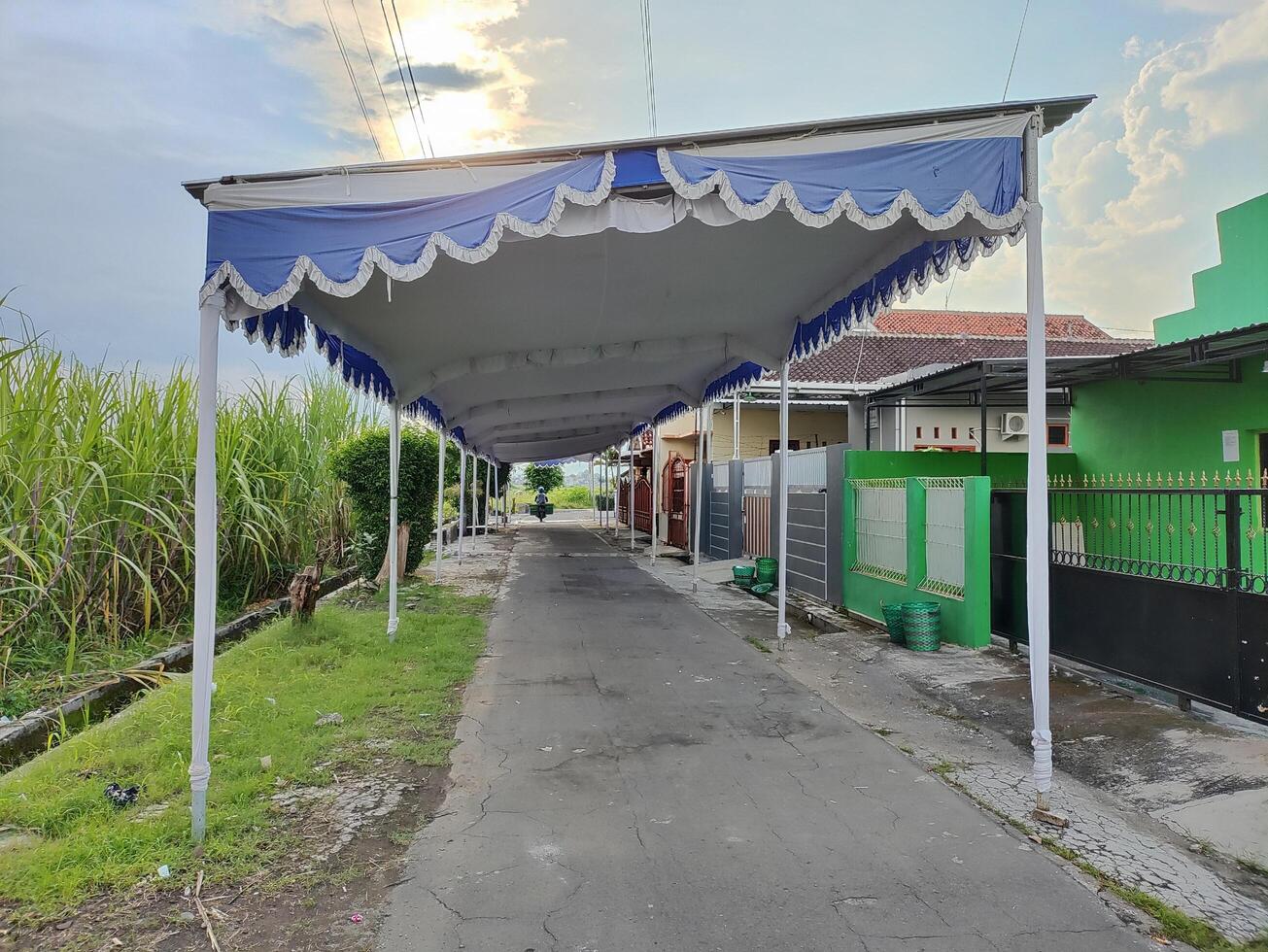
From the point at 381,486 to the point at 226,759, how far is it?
7498mm

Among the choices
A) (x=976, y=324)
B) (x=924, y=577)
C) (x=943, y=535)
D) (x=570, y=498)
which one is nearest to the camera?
(x=943, y=535)

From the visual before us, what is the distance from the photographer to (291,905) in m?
3.00

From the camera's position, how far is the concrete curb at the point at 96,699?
4.74 meters

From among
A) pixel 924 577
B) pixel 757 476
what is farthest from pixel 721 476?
pixel 924 577

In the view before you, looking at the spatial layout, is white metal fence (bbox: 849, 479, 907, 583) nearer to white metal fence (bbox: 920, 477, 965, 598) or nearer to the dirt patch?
white metal fence (bbox: 920, 477, 965, 598)

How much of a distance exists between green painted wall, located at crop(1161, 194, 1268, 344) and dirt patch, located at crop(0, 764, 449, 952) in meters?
11.2

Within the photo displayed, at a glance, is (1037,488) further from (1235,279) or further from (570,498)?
(570,498)

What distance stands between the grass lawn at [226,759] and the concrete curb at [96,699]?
0.37 metres

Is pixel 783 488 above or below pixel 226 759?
above

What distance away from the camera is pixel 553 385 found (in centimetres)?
1073

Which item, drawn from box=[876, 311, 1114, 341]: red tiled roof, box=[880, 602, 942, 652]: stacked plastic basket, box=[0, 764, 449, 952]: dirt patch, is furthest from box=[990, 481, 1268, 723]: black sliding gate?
box=[876, 311, 1114, 341]: red tiled roof

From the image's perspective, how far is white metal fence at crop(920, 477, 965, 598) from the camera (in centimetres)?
768

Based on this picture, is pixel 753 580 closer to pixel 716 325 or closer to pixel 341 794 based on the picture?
pixel 716 325

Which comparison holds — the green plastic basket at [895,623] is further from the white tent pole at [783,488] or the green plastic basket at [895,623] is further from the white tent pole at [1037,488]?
the white tent pole at [1037,488]
